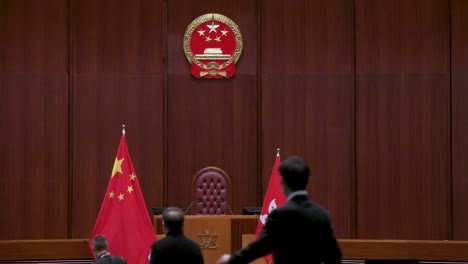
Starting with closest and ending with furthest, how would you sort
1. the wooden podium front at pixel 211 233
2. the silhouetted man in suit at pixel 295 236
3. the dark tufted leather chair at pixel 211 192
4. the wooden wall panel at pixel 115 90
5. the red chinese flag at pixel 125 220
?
the silhouetted man in suit at pixel 295 236 < the red chinese flag at pixel 125 220 < the wooden podium front at pixel 211 233 < the dark tufted leather chair at pixel 211 192 < the wooden wall panel at pixel 115 90

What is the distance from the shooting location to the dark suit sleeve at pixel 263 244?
9.16ft

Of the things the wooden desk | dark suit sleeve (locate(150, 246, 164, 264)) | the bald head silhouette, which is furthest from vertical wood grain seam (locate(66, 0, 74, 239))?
dark suit sleeve (locate(150, 246, 164, 264))

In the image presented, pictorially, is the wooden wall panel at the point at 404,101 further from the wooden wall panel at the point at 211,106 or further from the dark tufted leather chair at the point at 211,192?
the dark tufted leather chair at the point at 211,192

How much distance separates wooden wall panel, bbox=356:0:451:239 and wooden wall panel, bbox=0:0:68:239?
363 centimetres

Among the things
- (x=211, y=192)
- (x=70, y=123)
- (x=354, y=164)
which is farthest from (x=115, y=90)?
(x=354, y=164)

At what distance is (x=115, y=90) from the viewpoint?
855cm

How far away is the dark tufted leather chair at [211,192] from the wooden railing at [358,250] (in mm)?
1430

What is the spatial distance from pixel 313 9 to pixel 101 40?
8.65 ft

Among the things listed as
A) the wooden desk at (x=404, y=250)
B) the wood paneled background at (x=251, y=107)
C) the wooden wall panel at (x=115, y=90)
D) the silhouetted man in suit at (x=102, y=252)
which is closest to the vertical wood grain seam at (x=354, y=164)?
the wood paneled background at (x=251, y=107)

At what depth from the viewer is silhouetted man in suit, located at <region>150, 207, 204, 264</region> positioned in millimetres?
3322

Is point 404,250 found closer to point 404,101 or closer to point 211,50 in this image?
point 404,101

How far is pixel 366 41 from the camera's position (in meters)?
8.65

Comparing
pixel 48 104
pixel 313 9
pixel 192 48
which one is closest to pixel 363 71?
pixel 313 9

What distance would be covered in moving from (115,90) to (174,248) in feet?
17.9
